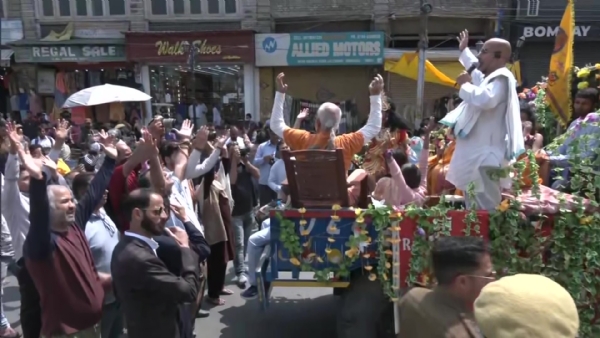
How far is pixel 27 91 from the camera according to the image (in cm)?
1909

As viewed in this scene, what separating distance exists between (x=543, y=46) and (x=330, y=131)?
15572 mm

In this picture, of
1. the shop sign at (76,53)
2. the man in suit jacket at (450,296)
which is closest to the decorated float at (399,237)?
the man in suit jacket at (450,296)

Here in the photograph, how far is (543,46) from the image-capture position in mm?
17797

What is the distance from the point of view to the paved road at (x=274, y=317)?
511cm

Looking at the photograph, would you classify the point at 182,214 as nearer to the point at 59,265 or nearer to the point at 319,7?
the point at 59,265

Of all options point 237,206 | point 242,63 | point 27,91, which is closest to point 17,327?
point 237,206

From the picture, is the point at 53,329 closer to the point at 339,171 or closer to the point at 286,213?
the point at 286,213

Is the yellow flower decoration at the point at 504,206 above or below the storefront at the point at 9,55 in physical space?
below

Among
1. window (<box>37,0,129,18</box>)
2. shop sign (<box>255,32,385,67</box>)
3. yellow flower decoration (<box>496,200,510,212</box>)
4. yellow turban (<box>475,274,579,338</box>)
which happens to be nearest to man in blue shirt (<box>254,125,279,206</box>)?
yellow flower decoration (<box>496,200,510,212</box>)

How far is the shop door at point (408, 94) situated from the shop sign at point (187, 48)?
451 centimetres

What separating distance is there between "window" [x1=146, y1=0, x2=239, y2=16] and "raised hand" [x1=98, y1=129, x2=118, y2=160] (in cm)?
1487

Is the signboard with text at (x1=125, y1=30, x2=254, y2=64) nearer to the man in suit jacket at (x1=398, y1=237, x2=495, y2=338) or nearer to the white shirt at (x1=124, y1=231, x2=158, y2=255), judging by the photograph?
the white shirt at (x1=124, y1=231, x2=158, y2=255)

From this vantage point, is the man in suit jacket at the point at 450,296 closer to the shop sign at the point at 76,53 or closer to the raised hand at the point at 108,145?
the raised hand at the point at 108,145

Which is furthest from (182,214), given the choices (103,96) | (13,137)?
(103,96)
